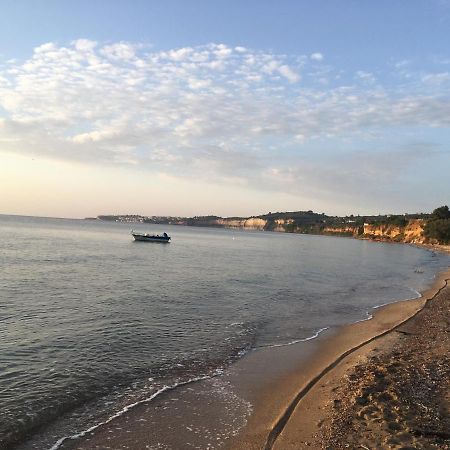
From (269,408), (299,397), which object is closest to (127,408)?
(269,408)

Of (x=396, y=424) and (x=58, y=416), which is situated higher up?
(x=396, y=424)

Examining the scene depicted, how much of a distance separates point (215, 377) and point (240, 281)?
78.7 ft

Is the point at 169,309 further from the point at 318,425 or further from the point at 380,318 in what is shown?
the point at 318,425

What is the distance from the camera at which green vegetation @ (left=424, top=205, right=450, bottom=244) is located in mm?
133125

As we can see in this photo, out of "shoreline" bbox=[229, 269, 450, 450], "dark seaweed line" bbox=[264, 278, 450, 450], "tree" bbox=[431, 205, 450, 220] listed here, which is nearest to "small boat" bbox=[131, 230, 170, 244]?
"shoreline" bbox=[229, 269, 450, 450]

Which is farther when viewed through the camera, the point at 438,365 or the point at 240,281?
the point at 240,281

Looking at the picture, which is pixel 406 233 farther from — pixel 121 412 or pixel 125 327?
pixel 121 412

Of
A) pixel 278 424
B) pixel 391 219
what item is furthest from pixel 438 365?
pixel 391 219

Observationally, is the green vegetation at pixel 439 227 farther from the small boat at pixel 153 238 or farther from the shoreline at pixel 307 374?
the shoreline at pixel 307 374

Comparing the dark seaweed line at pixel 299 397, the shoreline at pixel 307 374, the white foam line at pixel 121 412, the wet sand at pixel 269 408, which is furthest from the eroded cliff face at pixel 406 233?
the white foam line at pixel 121 412

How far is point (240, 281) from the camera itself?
37188 mm

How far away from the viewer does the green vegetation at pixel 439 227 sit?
13312 centimetres

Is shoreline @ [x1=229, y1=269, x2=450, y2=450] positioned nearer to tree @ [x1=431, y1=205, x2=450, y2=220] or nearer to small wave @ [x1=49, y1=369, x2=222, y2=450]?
small wave @ [x1=49, y1=369, x2=222, y2=450]

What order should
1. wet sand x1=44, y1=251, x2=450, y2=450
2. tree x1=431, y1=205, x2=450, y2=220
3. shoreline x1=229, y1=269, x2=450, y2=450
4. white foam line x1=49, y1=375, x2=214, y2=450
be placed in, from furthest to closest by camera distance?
tree x1=431, y1=205, x2=450, y2=220
shoreline x1=229, y1=269, x2=450, y2=450
white foam line x1=49, y1=375, x2=214, y2=450
wet sand x1=44, y1=251, x2=450, y2=450
